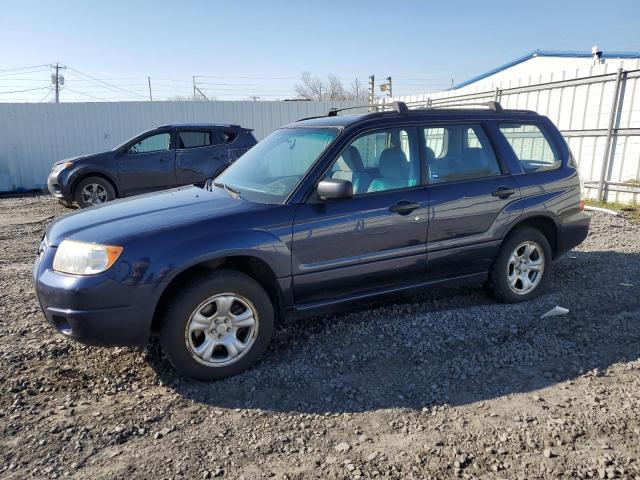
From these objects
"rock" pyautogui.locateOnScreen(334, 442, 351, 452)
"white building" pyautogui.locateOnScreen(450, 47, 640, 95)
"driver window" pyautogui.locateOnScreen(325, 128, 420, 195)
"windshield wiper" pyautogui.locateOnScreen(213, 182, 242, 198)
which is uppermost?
"white building" pyautogui.locateOnScreen(450, 47, 640, 95)

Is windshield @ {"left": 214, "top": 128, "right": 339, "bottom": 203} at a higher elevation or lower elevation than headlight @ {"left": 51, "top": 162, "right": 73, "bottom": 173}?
higher

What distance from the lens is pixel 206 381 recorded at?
10.7ft

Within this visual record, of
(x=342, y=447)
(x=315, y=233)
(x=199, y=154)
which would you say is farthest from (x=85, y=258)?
(x=199, y=154)

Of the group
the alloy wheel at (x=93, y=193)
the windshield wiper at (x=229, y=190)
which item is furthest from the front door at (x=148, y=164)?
the windshield wiper at (x=229, y=190)

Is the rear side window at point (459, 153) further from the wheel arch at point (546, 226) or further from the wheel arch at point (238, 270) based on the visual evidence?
the wheel arch at point (238, 270)

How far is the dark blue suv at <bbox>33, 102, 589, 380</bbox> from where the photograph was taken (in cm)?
300

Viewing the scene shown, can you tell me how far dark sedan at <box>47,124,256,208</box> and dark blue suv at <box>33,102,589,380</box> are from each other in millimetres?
5926

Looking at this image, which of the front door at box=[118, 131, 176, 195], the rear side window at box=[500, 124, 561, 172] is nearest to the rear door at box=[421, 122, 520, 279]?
the rear side window at box=[500, 124, 561, 172]

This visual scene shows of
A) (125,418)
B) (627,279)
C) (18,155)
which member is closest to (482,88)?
(627,279)

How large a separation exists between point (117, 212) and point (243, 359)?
145 centimetres

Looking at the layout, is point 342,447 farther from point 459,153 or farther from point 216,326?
point 459,153

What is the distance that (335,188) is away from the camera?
10.9 ft

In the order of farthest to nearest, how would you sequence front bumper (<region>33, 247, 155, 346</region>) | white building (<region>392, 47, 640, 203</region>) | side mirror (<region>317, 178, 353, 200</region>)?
white building (<region>392, 47, 640, 203</region>)
side mirror (<region>317, 178, 353, 200</region>)
front bumper (<region>33, 247, 155, 346</region>)

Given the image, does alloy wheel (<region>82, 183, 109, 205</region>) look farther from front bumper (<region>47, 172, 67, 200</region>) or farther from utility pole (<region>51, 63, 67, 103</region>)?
utility pole (<region>51, 63, 67, 103</region>)
